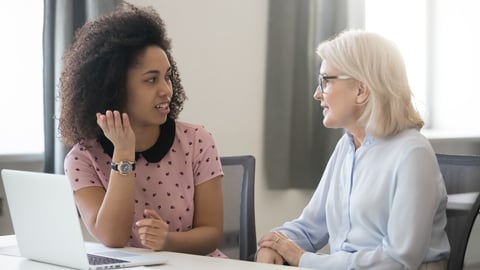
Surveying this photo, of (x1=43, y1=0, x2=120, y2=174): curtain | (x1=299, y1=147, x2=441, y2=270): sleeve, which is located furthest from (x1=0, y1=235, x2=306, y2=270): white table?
(x1=43, y1=0, x2=120, y2=174): curtain

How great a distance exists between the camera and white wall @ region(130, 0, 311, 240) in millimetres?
4000

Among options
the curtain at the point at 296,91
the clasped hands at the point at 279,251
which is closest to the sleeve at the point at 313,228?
the clasped hands at the point at 279,251

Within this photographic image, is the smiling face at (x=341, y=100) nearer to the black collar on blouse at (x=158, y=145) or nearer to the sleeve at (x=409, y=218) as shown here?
the sleeve at (x=409, y=218)

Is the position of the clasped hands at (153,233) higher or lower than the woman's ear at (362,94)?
lower

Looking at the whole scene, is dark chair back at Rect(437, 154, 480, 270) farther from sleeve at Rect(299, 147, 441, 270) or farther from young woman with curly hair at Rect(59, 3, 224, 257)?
young woman with curly hair at Rect(59, 3, 224, 257)

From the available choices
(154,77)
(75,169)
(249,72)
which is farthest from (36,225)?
(249,72)

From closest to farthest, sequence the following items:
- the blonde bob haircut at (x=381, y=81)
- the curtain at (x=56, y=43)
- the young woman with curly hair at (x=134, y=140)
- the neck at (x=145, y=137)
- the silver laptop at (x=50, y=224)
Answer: the silver laptop at (x=50, y=224) < the blonde bob haircut at (x=381, y=81) < the young woman with curly hair at (x=134, y=140) < the neck at (x=145, y=137) < the curtain at (x=56, y=43)

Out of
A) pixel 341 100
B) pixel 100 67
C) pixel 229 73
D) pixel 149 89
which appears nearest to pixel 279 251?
pixel 341 100

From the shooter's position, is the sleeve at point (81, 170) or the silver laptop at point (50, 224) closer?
the silver laptop at point (50, 224)

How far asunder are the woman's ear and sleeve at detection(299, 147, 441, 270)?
22cm

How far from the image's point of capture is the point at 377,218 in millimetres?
2217

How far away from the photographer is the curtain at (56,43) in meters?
3.40

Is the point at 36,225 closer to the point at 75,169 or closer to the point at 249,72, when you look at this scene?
the point at 75,169

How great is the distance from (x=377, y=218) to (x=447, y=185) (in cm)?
26
